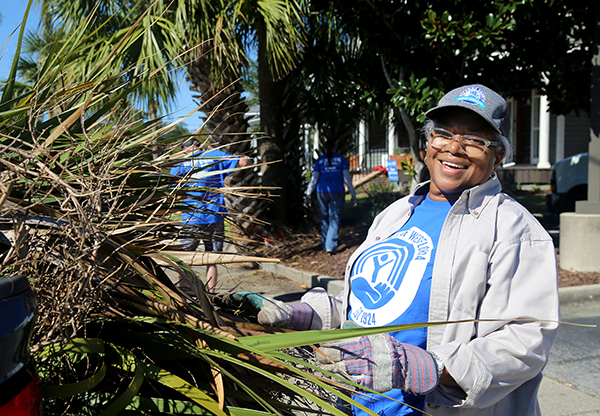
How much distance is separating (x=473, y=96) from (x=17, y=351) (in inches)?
62.6

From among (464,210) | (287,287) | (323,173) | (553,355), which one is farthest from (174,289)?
(323,173)

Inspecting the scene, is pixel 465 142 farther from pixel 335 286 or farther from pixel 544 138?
pixel 544 138

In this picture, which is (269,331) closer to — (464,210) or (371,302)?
(371,302)

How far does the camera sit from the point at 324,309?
74.4 inches

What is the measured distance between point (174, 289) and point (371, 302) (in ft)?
2.45

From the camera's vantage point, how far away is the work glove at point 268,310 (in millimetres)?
1555

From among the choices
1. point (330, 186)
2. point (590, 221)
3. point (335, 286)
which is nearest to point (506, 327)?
point (335, 286)

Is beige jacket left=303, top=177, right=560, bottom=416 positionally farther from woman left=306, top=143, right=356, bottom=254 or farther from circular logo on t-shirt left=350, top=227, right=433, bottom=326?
woman left=306, top=143, right=356, bottom=254

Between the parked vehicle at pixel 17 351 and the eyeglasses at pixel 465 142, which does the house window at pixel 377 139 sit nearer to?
the eyeglasses at pixel 465 142

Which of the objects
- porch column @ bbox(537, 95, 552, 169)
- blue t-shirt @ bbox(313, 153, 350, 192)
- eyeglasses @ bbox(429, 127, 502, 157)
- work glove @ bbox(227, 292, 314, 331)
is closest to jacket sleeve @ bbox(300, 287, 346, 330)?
work glove @ bbox(227, 292, 314, 331)

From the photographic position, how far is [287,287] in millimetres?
6781

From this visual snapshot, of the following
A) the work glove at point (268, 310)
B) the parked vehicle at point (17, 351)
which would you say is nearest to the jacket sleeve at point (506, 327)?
the work glove at point (268, 310)

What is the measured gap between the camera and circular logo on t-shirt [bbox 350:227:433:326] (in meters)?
1.67

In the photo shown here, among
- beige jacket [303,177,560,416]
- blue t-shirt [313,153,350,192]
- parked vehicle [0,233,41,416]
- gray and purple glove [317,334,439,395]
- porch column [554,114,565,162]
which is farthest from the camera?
porch column [554,114,565,162]
